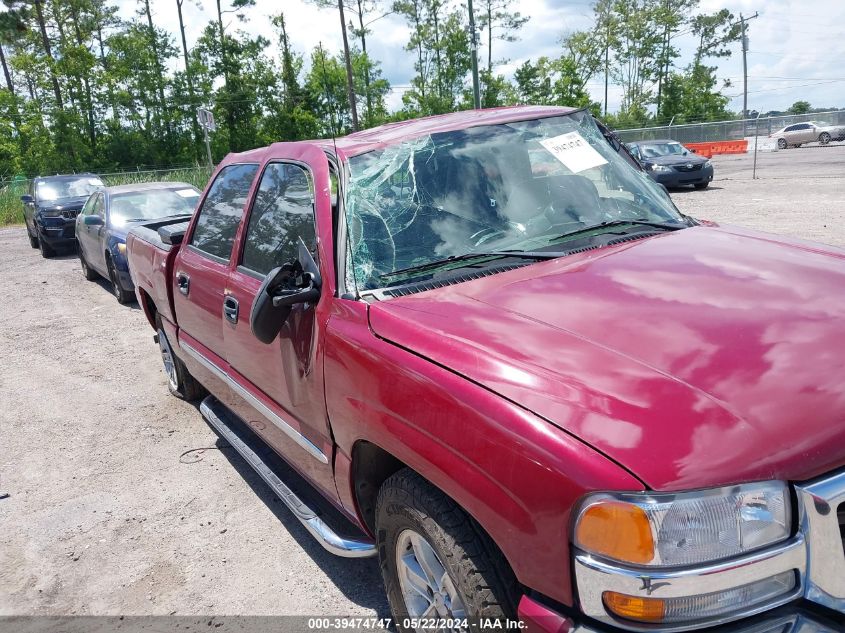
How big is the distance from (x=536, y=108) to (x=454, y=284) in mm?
1568

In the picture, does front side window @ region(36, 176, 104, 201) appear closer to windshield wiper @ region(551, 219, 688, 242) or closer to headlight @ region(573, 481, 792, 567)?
windshield wiper @ region(551, 219, 688, 242)

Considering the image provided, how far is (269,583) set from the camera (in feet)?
10.5

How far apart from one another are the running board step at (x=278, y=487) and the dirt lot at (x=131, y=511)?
0.32 m

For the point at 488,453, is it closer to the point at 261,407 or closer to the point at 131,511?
the point at 261,407

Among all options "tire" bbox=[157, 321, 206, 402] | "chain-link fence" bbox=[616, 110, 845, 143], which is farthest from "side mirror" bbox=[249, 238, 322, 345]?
"chain-link fence" bbox=[616, 110, 845, 143]

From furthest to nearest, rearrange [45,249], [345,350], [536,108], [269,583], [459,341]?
[45,249] < [536,108] < [269,583] < [345,350] < [459,341]

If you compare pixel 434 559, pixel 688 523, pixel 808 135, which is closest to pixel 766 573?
pixel 688 523

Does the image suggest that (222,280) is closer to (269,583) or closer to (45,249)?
(269,583)

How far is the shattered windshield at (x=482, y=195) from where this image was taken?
2.73 m

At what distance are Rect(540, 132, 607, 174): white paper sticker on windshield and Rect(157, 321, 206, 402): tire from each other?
135 inches

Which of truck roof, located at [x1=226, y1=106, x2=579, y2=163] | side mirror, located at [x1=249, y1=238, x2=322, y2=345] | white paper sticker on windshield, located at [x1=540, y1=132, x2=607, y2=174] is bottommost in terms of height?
side mirror, located at [x1=249, y1=238, x2=322, y2=345]

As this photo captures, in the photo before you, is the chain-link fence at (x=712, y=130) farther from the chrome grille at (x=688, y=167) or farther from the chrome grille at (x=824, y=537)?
the chrome grille at (x=824, y=537)

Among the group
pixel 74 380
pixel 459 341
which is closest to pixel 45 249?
pixel 74 380

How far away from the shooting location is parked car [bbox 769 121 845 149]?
129 ft
